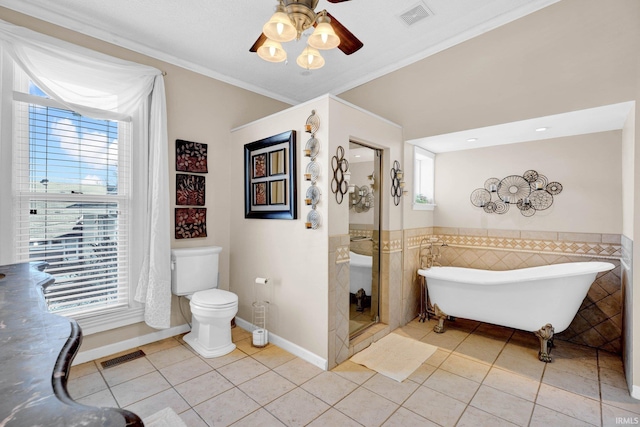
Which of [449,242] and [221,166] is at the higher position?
[221,166]

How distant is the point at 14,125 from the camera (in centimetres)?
225

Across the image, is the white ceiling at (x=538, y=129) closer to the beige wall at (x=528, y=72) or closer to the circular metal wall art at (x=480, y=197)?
the beige wall at (x=528, y=72)

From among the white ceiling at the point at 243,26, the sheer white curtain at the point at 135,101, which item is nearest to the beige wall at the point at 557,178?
the white ceiling at the point at 243,26

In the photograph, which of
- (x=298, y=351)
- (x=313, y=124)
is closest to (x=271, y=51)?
(x=313, y=124)

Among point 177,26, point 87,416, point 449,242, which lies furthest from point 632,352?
point 177,26

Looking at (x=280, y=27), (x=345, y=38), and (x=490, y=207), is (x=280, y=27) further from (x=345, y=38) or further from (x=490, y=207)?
(x=490, y=207)

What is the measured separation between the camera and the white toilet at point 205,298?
2.66 metres

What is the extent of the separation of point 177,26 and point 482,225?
3.86 m

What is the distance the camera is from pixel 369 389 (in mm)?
2203

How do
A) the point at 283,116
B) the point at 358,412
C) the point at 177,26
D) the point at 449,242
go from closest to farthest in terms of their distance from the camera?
the point at 358,412 → the point at 177,26 → the point at 283,116 → the point at 449,242

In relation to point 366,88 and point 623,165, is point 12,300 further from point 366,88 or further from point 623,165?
point 623,165

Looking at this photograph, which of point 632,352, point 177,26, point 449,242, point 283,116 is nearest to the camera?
point 632,352

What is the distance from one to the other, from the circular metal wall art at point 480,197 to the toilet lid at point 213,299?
3.02m

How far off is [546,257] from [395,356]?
200 centimetres
